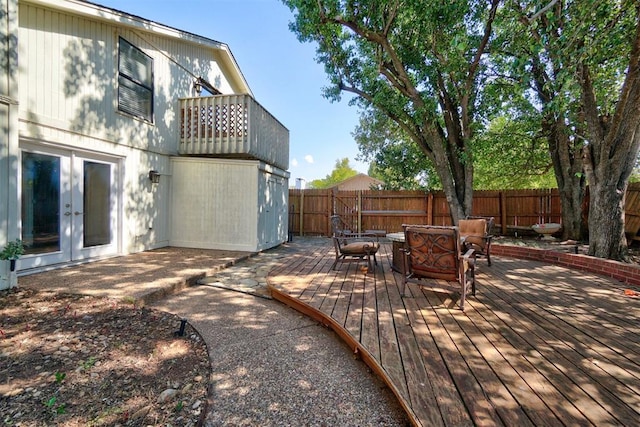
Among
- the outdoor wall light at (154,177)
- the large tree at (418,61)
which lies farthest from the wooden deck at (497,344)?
the large tree at (418,61)

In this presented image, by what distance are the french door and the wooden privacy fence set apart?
21.1 ft

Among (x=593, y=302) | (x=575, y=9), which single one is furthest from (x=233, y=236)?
(x=575, y=9)

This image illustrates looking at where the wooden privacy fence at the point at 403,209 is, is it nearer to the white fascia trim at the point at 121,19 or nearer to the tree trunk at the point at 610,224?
the tree trunk at the point at 610,224

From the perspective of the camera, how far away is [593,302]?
11.4 ft

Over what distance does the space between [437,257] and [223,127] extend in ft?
19.1

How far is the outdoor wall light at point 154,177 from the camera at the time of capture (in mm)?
6520

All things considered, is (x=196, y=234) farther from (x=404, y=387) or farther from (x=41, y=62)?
(x=404, y=387)

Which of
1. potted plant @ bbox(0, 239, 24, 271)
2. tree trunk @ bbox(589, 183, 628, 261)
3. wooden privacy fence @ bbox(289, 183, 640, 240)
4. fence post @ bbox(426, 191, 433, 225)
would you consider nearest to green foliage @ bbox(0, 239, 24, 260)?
potted plant @ bbox(0, 239, 24, 271)

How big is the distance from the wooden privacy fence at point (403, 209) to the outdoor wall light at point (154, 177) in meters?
5.26

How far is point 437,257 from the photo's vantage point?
3482 mm

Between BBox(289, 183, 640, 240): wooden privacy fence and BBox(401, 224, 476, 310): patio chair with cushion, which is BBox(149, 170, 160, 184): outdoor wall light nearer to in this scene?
BBox(289, 183, 640, 240): wooden privacy fence

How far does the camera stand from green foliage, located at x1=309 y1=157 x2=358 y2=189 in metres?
38.8

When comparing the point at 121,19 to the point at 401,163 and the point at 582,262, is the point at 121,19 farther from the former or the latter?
the point at 401,163

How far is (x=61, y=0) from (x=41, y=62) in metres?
1.03
